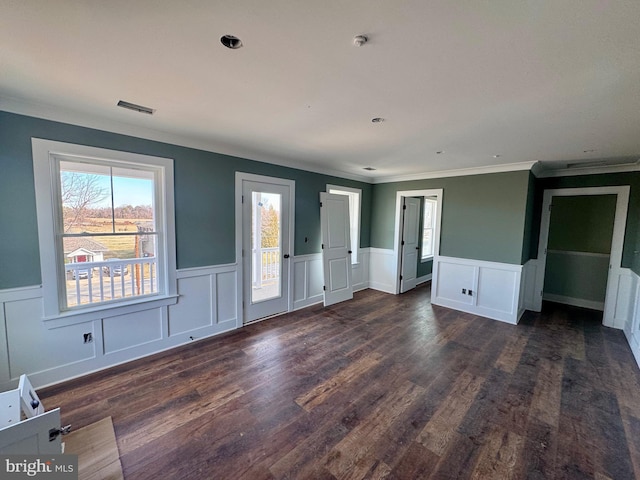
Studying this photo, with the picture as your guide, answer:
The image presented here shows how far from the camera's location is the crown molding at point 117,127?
2.12 metres

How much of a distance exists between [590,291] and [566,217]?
1.42 metres

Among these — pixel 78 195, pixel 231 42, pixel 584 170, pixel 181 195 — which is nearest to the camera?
pixel 231 42

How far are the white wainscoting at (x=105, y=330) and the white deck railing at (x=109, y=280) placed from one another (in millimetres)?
200

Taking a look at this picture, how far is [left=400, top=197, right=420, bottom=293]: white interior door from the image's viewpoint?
5.44 meters

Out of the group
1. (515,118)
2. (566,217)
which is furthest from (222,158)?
(566,217)

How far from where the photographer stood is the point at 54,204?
92.0 inches

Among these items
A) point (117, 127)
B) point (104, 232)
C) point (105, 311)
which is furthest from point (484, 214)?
point (105, 311)

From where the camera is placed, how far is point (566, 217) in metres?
5.05

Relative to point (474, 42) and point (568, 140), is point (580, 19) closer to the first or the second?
point (474, 42)

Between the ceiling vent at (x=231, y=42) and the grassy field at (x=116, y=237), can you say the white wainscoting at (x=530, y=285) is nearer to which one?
the ceiling vent at (x=231, y=42)

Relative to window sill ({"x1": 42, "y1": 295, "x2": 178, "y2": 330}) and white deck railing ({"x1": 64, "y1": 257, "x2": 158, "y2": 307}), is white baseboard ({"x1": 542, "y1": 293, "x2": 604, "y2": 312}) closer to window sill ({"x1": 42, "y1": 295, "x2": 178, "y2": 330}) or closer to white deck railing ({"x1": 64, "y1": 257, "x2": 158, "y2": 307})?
window sill ({"x1": 42, "y1": 295, "x2": 178, "y2": 330})

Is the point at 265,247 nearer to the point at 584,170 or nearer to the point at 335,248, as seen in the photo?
the point at 335,248

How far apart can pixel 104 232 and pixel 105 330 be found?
0.99m

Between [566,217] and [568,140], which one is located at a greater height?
[568,140]
